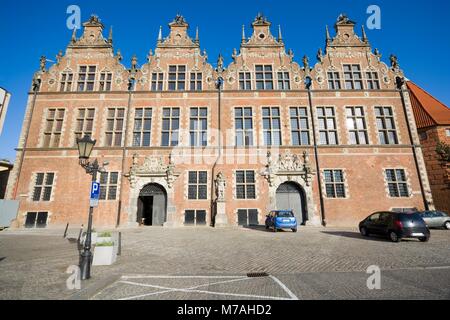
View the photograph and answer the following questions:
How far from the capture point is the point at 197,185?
17859mm

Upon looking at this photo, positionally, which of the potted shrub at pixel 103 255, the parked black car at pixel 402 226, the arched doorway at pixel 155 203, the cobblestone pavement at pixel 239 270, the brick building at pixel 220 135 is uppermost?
the brick building at pixel 220 135

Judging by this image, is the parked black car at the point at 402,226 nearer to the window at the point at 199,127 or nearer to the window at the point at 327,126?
the window at the point at 327,126

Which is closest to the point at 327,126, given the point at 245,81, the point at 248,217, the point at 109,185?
the point at 245,81

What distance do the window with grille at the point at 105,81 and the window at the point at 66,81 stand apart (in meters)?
2.75

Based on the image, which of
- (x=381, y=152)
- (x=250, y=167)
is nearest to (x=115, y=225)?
(x=250, y=167)

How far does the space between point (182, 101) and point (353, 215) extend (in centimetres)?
1664

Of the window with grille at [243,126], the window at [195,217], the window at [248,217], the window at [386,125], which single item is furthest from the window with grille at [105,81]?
the window at [386,125]

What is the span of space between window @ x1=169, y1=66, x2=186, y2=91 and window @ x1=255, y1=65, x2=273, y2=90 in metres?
6.69

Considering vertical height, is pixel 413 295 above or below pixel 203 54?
below

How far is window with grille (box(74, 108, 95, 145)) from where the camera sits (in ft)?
62.8

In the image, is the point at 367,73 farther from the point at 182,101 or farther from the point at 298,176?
the point at 182,101

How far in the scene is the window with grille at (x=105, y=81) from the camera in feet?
66.0

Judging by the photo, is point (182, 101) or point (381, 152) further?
point (182, 101)

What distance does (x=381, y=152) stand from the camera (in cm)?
1828
